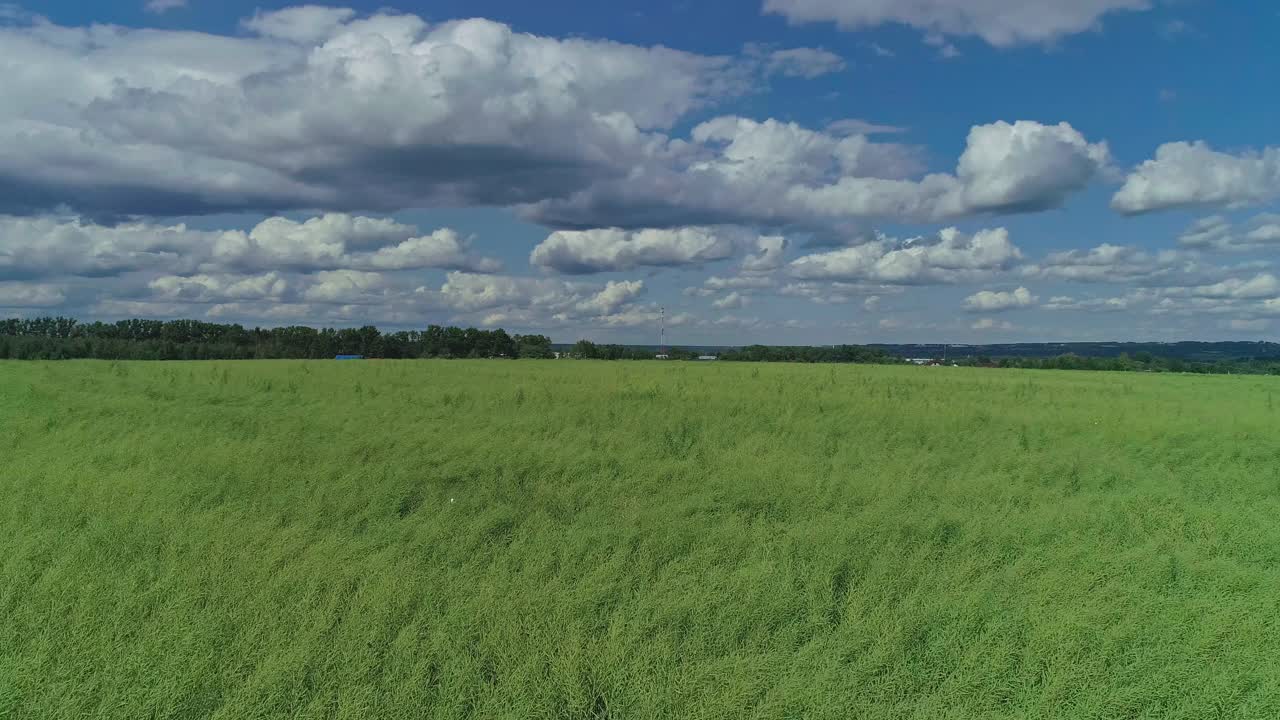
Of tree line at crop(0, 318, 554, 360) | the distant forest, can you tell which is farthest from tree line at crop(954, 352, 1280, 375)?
tree line at crop(0, 318, 554, 360)

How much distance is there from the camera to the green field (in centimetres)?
451

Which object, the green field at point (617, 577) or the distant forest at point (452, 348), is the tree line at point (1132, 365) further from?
the green field at point (617, 577)

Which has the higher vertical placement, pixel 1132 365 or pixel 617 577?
pixel 1132 365

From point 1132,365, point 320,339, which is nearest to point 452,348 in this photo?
point 320,339

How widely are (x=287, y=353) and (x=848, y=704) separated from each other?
172ft

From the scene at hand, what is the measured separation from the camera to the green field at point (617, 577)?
14.8 ft

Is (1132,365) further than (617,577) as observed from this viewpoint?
Yes

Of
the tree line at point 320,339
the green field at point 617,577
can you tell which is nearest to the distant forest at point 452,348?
the tree line at point 320,339

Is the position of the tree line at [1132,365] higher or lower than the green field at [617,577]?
higher

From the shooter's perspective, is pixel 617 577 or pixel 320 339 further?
pixel 320 339

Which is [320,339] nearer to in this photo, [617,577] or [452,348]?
[452,348]

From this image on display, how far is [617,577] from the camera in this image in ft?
18.8

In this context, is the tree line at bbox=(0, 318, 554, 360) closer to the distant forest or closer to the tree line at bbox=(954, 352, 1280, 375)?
the distant forest

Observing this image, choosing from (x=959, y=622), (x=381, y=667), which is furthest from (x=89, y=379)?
(x=959, y=622)
